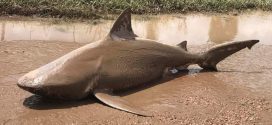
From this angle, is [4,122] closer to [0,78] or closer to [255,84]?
[0,78]

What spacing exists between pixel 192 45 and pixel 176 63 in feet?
9.05

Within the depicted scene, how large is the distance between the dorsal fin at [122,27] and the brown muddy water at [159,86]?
0.86 meters

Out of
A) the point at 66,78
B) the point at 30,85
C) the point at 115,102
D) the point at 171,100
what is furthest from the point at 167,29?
the point at 30,85

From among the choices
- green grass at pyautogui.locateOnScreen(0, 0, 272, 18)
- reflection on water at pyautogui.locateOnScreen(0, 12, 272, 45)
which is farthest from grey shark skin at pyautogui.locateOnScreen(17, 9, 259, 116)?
green grass at pyautogui.locateOnScreen(0, 0, 272, 18)

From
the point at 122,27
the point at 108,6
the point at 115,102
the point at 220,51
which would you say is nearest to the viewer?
the point at 115,102

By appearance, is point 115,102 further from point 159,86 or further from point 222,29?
point 222,29

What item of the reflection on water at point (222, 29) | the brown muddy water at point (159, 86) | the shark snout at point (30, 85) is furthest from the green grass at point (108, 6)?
the shark snout at point (30, 85)

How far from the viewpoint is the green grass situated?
41.7 ft

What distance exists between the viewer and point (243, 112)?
6551 mm

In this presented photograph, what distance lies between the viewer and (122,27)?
7000 mm

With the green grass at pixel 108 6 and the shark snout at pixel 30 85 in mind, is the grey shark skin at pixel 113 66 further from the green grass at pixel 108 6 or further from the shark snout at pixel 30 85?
the green grass at pixel 108 6

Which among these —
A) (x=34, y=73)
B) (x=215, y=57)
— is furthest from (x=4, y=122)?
(x=215, y=57)

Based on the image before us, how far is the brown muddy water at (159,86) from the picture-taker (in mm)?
6055

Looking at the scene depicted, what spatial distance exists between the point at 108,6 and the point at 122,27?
6.92m
